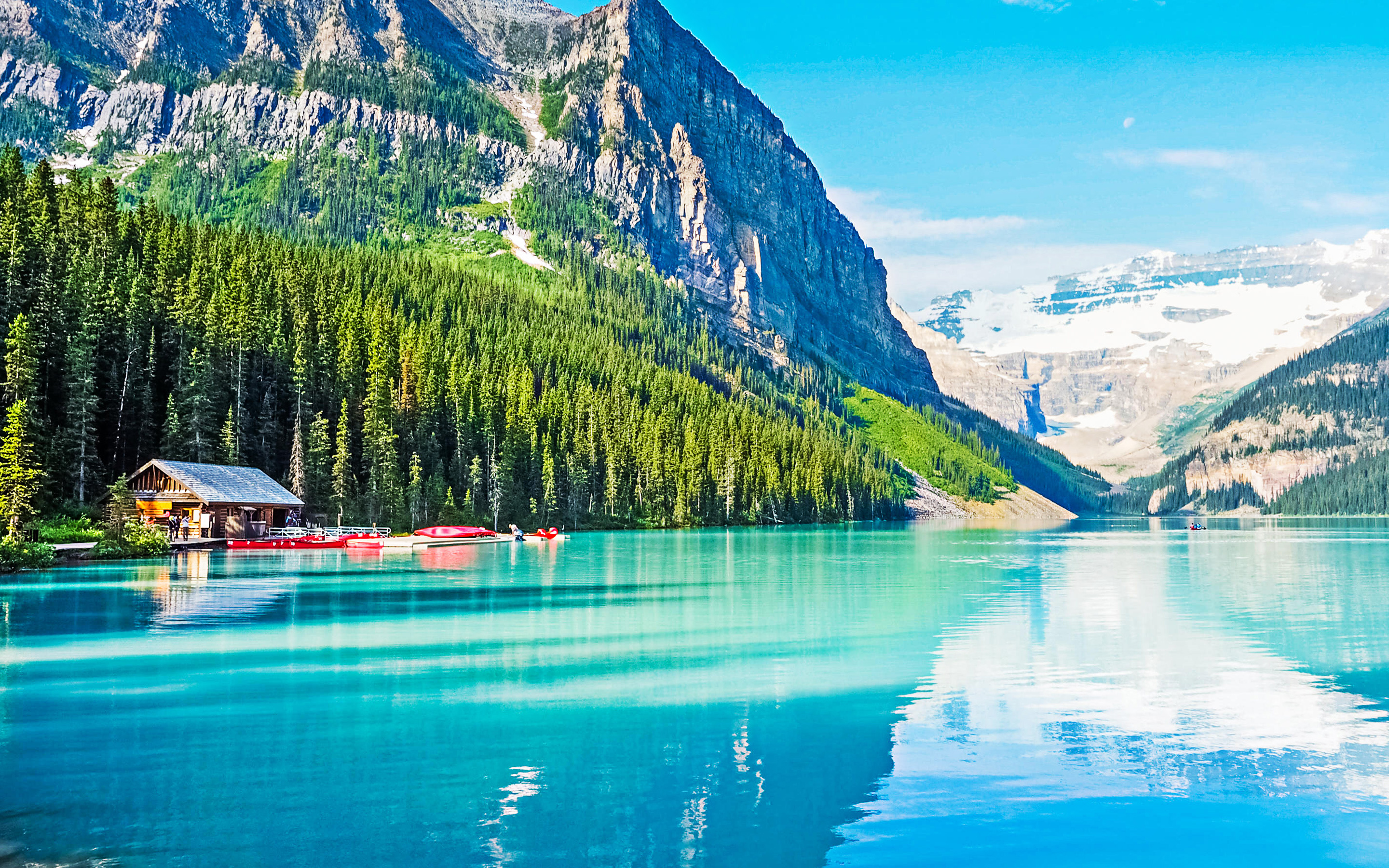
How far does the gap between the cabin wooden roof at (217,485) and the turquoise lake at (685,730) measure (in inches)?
1261

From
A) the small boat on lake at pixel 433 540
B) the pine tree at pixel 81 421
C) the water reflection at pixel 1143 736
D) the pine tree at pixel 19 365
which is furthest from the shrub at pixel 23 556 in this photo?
the water reflection at pixel 1143 736

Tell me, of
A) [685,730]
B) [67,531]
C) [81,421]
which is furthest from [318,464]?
[685,730]

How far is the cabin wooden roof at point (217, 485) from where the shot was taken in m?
85.6

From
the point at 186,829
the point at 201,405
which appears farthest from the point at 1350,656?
the point at 201,405

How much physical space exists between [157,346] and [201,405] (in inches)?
324

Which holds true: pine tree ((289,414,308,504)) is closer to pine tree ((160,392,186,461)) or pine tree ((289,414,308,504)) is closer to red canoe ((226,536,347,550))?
red canoe ((226,536,347,550))

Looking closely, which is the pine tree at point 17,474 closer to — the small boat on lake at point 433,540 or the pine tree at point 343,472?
the small boat on lake at point 433,540

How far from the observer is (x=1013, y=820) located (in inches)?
718

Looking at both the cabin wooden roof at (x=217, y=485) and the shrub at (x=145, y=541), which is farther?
the cabin wooden roof at (x=217, y=485)

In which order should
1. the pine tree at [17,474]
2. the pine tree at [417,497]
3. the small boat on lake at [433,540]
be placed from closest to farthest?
the pine tree at [17,474] → the small boat on lake at [433,540] → the pine tree at [417,497]

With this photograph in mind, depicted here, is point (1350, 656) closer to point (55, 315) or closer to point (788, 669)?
point (788, 669)

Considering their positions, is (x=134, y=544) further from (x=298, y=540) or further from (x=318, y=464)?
(x=318, y=464)

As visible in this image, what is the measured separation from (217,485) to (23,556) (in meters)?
27.1

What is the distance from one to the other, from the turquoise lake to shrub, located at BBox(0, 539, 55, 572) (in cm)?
915
